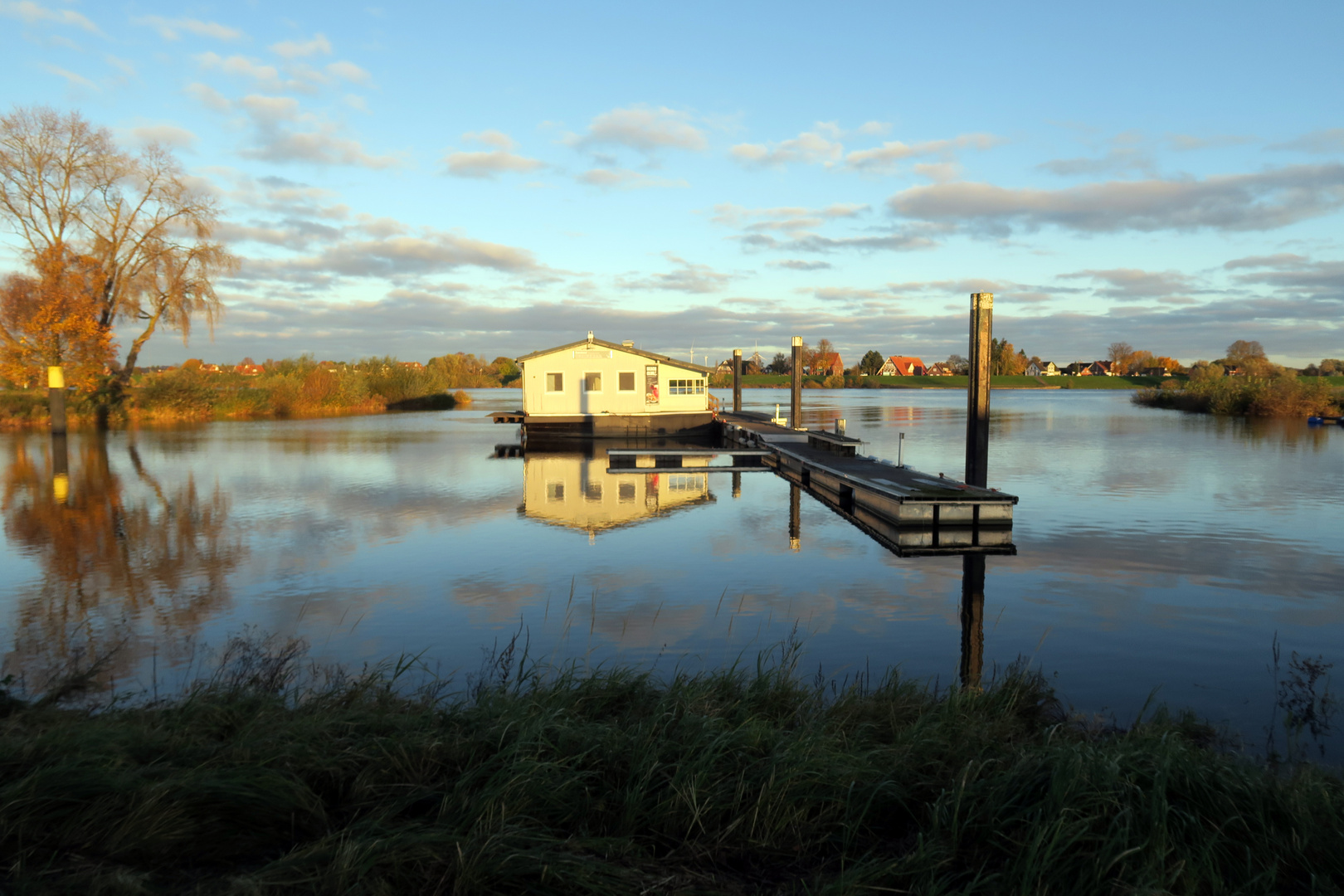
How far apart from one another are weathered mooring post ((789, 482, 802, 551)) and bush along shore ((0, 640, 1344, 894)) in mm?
9237

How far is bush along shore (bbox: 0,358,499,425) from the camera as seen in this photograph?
41.2m

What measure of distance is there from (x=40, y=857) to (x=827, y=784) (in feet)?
11.1

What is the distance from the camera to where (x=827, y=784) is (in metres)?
4.02

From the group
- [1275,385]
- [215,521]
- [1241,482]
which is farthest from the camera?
[1275,385]

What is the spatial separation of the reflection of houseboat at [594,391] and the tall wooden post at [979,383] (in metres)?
21.9

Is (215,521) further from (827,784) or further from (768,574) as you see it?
(827,784)

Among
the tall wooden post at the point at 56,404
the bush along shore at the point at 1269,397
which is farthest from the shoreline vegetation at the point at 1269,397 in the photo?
the tall wooden post at the point at 56,404

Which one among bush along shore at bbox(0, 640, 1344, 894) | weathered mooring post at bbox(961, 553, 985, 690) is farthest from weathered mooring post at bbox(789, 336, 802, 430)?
bush along shore at bbox(0, 640, 1344, 894)

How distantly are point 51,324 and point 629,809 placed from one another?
41211mm

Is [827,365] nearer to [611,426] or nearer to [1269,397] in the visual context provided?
[1269,397]

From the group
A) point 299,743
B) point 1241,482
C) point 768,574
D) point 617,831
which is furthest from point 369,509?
point 1241,482

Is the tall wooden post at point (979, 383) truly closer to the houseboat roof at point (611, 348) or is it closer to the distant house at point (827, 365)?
the houseboat roof at point (611, 348)

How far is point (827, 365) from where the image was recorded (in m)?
174

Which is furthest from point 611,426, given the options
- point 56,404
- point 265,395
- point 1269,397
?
point 1269,397
